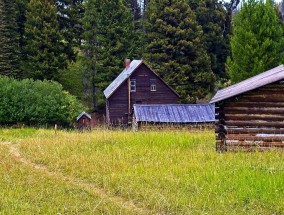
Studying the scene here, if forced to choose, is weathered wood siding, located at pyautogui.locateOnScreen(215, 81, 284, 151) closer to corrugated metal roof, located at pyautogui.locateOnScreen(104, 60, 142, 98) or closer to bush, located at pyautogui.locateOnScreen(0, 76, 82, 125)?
bush, located at pyautogui.locateOnScreen(0, 76, 82, 125)

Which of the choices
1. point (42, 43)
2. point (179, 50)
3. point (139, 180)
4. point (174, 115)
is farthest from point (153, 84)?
point (139, 180)

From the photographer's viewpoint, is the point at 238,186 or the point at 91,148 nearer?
the point at 238,186

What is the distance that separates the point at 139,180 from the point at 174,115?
2070cm

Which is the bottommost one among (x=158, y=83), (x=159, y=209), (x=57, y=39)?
(x=159, y=209)

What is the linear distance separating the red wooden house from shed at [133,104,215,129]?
29.7ft

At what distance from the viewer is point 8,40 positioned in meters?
41.7

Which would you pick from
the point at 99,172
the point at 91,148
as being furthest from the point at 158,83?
the point at 99,172

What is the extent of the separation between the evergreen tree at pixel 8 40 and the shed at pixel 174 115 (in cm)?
1844

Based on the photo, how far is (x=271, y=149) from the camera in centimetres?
1362

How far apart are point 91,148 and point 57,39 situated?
31.8 m

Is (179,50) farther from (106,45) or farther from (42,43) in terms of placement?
(42,43)

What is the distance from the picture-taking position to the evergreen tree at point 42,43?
42.1 metres

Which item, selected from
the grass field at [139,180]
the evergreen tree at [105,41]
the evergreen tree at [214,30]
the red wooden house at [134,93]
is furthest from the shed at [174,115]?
the evergreen tree at [214,30]

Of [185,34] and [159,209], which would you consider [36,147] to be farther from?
[185,34]
